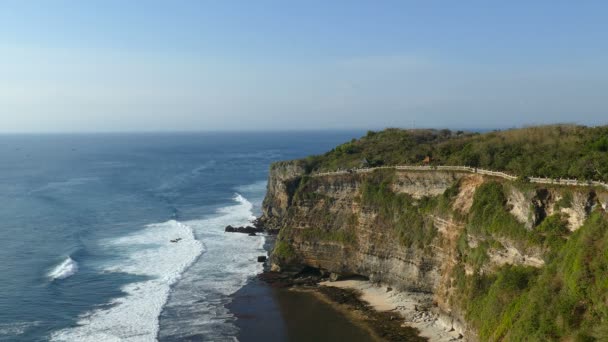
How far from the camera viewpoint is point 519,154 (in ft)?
153

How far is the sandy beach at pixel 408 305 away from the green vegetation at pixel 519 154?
1313cm

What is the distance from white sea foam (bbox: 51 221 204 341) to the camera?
137 feet

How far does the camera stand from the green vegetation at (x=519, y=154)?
3797 cm

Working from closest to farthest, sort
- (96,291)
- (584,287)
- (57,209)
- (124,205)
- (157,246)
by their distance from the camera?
1. (584,287)
2. (96,291)
3. (157,246)
4. (57,209)
5. (124,205)

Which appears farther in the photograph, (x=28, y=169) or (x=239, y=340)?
(x=28, y=169)

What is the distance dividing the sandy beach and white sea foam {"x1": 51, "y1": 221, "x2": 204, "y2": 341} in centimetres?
1733

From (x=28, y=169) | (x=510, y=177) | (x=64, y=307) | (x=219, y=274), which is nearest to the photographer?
(x=510, y=177)

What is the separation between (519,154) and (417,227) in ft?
36.9

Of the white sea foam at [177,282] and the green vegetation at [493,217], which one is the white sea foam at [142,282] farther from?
the green vegetation at [493,217]

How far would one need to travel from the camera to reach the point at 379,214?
173ft

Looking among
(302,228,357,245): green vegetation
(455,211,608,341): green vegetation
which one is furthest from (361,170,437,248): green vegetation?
(455,211,608,341): green vegetation

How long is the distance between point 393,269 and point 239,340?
54.7ft

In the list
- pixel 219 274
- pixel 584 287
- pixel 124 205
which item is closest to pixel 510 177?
pixel 584 287

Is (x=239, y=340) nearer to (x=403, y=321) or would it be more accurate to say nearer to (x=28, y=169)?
(x=403, y=321)
